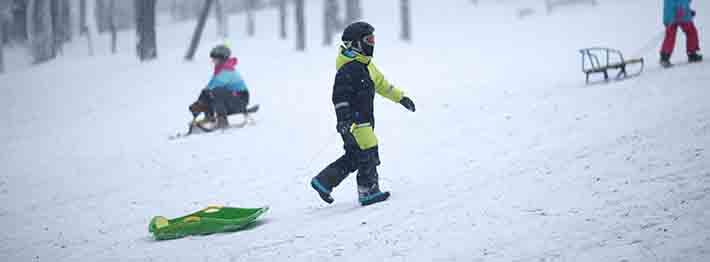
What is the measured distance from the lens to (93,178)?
936 cm

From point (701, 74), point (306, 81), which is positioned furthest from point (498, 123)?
point (306, 81)

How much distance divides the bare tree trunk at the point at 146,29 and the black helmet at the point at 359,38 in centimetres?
Result: 1868

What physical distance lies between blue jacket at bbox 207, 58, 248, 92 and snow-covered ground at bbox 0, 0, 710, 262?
880mm

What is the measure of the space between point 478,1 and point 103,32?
29.2m

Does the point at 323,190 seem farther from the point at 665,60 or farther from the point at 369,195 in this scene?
the point at 665,60

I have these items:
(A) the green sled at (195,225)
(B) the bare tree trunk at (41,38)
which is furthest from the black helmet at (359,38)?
(B) the bare tree trunk at (41,38)

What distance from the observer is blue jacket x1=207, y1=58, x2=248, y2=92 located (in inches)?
471

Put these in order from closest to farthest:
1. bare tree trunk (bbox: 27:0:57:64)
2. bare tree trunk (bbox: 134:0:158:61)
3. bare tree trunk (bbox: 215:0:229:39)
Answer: bare tree trunk (bbox: 134:0:158:61)
bare tree trunk (bbox: 27:0:57:64)
bare tree trunk (bbox: 215:0:229:39)

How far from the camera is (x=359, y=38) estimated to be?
6023mm

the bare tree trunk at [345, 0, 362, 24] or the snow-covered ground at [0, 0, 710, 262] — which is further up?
the bare tree trunk at [345, 0, 362, 24]

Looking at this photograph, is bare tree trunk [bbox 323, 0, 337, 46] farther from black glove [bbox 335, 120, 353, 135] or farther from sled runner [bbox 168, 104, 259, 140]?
black glove [bbox 335, 120, 353, 135]

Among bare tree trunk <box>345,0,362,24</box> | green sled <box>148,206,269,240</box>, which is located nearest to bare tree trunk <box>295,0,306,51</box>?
bare tree trunk <box>345,0,362,24</box>

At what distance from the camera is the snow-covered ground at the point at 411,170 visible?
15.0 feet

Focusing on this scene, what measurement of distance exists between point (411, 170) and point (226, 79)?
18.2 feet
